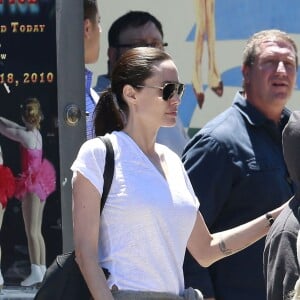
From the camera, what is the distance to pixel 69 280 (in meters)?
3.21

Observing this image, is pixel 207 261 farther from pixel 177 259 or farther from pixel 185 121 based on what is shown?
pixel 185 121

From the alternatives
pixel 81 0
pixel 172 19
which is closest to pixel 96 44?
pixel 81 0

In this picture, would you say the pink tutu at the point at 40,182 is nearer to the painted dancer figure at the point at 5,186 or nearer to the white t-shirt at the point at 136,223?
the painted dancer figure at the point at 5,186

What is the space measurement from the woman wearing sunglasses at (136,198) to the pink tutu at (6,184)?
0.79 meters

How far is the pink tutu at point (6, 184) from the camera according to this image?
13.5 feet

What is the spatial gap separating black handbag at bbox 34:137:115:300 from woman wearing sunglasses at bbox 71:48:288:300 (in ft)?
0.07

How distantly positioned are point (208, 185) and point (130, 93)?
2.75 ft

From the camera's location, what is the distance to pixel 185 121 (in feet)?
18.5

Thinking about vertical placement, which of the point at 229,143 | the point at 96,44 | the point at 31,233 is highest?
the point at 96,44

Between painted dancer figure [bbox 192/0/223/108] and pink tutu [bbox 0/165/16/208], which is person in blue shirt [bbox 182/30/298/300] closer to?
pink tutu [bbox 0/165/16/208]

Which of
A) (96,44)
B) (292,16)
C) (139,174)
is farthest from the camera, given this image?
(292,16)

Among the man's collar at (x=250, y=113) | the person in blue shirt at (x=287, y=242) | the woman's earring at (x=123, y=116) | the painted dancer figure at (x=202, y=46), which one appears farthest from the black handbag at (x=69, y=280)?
the painted dancer figure at (x=202, y=46)

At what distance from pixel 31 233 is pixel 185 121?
1724 mm

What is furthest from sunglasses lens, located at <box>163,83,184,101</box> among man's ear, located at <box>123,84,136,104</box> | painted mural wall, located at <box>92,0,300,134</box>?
painted mural wall, located at <box>92,0,300,134</box>
